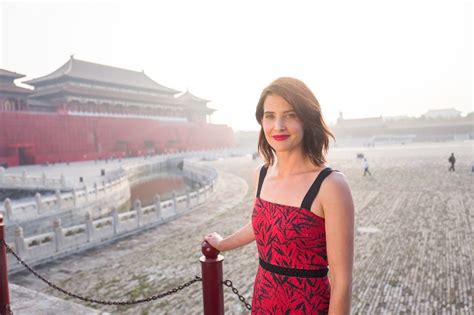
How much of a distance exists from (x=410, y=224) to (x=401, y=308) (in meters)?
4.43

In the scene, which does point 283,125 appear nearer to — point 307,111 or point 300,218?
point 307,111

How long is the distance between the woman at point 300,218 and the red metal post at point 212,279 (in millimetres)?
305

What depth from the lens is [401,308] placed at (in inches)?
176

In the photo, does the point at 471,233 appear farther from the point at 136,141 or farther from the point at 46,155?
the point at 136,141

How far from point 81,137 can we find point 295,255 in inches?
1136

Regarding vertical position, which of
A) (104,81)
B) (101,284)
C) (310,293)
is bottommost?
(101,284)

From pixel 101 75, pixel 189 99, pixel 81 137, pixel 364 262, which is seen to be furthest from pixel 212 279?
pixel 189 99

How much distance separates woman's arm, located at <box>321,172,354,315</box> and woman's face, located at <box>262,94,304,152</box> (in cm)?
30

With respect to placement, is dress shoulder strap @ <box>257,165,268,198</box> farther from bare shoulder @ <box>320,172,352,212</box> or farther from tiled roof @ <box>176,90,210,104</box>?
tiled roof @ <box>176,90,210,104</box>

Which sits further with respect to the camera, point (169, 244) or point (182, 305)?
point (169, 244)

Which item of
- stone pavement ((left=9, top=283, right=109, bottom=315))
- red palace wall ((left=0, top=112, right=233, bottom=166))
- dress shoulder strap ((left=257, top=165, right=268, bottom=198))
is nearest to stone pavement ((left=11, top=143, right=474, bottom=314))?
stone pavement ((left=9, top=283, right=109, bottom=315))

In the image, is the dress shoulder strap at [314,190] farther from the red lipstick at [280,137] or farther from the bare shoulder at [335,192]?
the red lipstick at [280,137]

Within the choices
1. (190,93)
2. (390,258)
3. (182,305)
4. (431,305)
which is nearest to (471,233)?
(390,258)

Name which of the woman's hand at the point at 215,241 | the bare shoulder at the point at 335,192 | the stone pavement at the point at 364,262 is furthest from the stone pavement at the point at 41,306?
the bare shoulder at the point at 335,192
